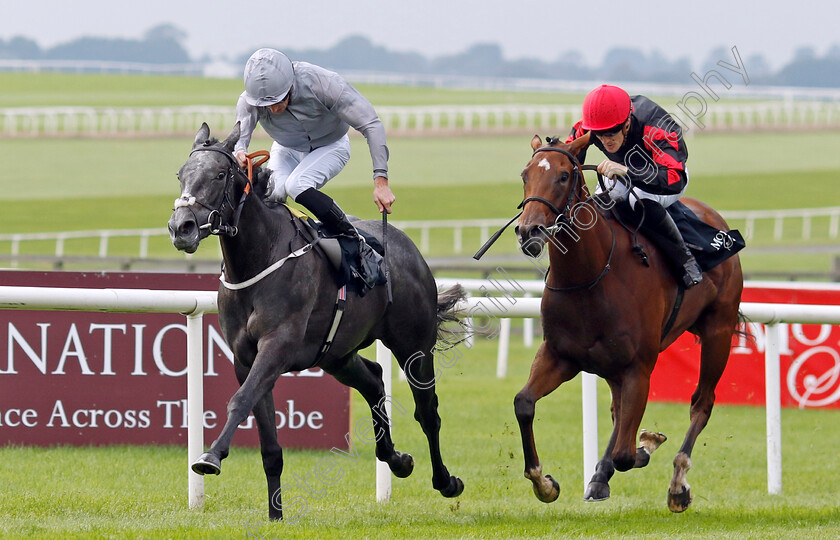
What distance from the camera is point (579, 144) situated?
195 inches

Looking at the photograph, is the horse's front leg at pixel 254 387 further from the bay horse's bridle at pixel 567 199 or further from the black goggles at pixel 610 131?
the black goggles at pixel 610 131

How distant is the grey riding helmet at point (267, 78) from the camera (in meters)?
4.97

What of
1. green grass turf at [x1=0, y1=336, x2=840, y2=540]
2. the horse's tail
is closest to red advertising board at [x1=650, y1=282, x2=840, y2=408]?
green grass turf at [x1=0, y1=336, x2=840, y2=540]

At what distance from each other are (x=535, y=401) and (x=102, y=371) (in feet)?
10.00

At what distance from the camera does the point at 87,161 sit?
121 ft

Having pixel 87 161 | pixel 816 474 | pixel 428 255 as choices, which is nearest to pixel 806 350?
→ pixel 816 474

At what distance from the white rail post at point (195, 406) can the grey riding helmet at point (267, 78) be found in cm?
108

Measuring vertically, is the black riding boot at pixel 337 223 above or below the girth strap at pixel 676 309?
above

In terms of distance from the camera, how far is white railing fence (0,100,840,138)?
40469mm

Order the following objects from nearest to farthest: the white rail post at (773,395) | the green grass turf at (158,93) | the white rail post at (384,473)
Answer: the white rail post at (384,473) < the white rail post at (773,395) < the green grass turf at (158,93)

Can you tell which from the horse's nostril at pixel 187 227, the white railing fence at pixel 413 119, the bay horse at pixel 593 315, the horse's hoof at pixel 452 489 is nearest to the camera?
the horse's nostril at pixel 187 227

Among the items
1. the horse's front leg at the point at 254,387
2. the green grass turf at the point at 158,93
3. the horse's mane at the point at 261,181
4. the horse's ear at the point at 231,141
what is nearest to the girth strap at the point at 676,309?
the horse's front leg at the point at 254,387

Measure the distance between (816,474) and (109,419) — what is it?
4.36 m

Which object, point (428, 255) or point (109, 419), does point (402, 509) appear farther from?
point (428, 255)
